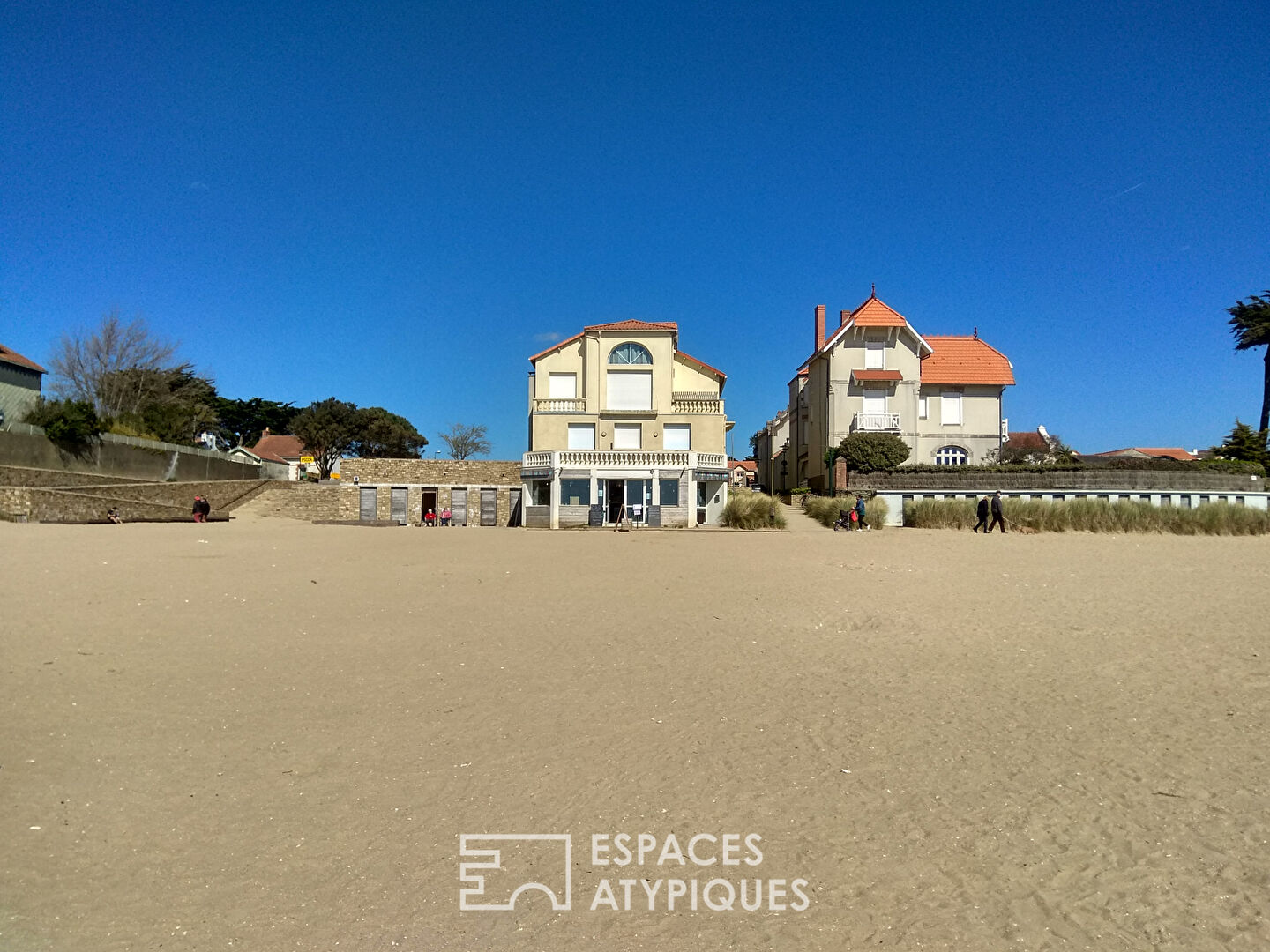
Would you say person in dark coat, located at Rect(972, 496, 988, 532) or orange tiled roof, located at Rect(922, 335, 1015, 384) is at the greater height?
orange tiled roof, located at Rect(922, 335, 1015, 384)

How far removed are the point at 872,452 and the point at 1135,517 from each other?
10916 mm

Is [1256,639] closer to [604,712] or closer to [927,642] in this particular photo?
[927,642]

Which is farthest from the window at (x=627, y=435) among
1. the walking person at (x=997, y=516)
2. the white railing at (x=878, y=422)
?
the walking person at (x=997, y=516)

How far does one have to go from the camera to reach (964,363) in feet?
127

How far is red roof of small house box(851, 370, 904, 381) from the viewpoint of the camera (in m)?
37.0

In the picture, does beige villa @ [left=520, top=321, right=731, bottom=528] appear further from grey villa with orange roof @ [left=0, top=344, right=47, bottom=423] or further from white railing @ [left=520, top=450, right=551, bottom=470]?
grey villa with orange roof @ [left=0, top=344, right=47, bottom=423]

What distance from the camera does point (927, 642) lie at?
8.03 metres

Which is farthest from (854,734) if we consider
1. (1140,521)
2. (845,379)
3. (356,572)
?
(845,379)

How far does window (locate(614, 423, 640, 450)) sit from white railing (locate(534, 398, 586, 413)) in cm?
207

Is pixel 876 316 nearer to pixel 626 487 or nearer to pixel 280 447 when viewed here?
pixel 626 487

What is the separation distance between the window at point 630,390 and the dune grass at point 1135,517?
716 inches

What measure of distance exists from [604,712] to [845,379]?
34.6 metres

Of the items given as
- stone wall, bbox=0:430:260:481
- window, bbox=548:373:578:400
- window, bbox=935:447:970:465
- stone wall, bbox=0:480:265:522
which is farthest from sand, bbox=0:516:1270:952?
window, bbox=548:373:578:400

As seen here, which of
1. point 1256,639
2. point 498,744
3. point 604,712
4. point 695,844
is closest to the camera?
point 695,844
